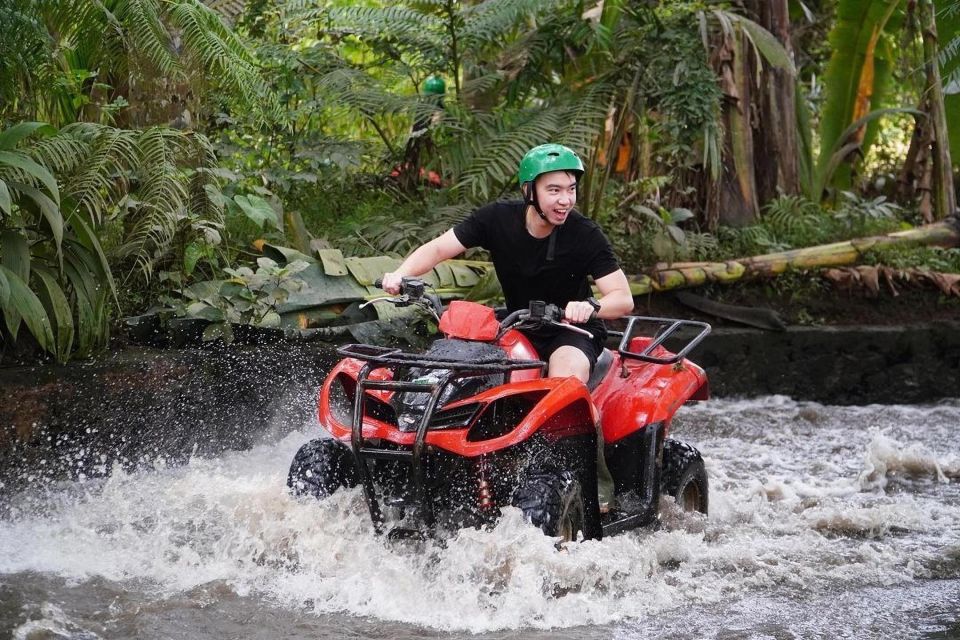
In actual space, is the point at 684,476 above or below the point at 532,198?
below

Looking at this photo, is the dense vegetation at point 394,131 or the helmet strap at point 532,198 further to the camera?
the dense vegetation at point 394,131

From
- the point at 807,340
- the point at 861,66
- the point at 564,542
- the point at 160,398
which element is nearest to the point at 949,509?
the point at 564,542

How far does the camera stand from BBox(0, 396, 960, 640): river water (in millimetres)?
4238

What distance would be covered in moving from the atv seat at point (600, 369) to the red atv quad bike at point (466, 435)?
0.02m

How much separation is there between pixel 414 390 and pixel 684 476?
5.55 ft

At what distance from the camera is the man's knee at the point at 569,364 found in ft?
15.5

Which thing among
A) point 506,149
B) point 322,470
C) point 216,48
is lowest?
point 322,470

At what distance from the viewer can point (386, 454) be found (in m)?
4.20

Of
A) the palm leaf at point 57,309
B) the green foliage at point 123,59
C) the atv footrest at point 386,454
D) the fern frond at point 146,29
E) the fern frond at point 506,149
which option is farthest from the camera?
the fern frond at point 506,149

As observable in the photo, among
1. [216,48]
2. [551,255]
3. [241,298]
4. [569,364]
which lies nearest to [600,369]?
[569,364]

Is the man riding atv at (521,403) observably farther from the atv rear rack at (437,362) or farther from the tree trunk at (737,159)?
the tree trunk at (737,159)

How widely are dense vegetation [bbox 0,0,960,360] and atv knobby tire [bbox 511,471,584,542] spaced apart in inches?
107

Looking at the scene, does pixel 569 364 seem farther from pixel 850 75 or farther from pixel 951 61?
pixel 850 75

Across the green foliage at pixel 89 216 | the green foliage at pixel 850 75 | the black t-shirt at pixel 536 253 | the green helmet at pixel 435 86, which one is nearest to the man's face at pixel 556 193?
the black t-shirt at pixel 536 253
